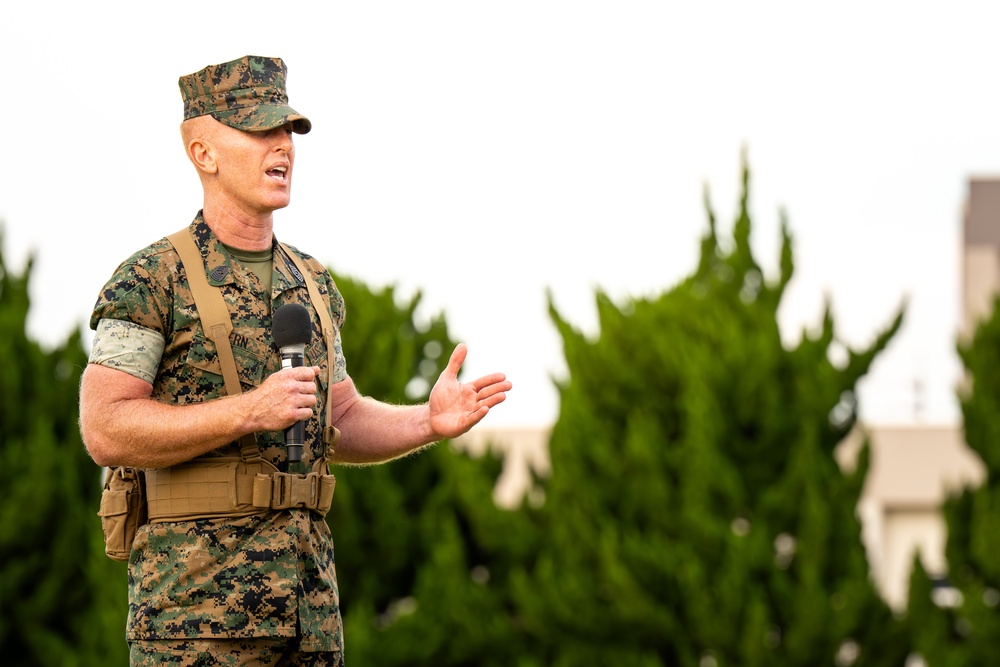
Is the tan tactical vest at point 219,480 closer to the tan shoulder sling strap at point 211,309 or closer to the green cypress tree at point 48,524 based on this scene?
the tan shoulder sling strap at point 211,309

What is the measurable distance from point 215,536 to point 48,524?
1495 cm

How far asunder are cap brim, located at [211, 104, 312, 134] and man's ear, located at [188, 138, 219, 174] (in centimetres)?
8

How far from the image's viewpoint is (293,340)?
3.82 metres

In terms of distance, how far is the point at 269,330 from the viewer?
4.02 meters

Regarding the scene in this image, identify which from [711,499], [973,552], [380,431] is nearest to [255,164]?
[380,431]

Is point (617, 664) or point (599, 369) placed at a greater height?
point (599, 369)

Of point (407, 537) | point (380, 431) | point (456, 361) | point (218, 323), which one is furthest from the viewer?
point (407, 537)

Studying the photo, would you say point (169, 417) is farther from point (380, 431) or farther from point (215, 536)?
point (380, 431)

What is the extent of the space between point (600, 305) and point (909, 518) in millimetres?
19876

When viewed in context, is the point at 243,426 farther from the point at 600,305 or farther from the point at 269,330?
the point at 600,305

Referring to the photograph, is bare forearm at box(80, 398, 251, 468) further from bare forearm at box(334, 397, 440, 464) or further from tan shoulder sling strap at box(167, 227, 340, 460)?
bare forearm at box(334, 397, 440, 464)

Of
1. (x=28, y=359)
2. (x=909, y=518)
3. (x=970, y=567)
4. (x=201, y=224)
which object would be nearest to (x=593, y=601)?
(x=970, y=567)

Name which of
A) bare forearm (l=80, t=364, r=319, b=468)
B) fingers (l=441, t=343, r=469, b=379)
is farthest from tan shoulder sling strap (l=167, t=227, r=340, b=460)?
fingers (l=441, t=343, r=469, b=379)

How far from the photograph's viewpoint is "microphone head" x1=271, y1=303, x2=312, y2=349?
3.82 metres
